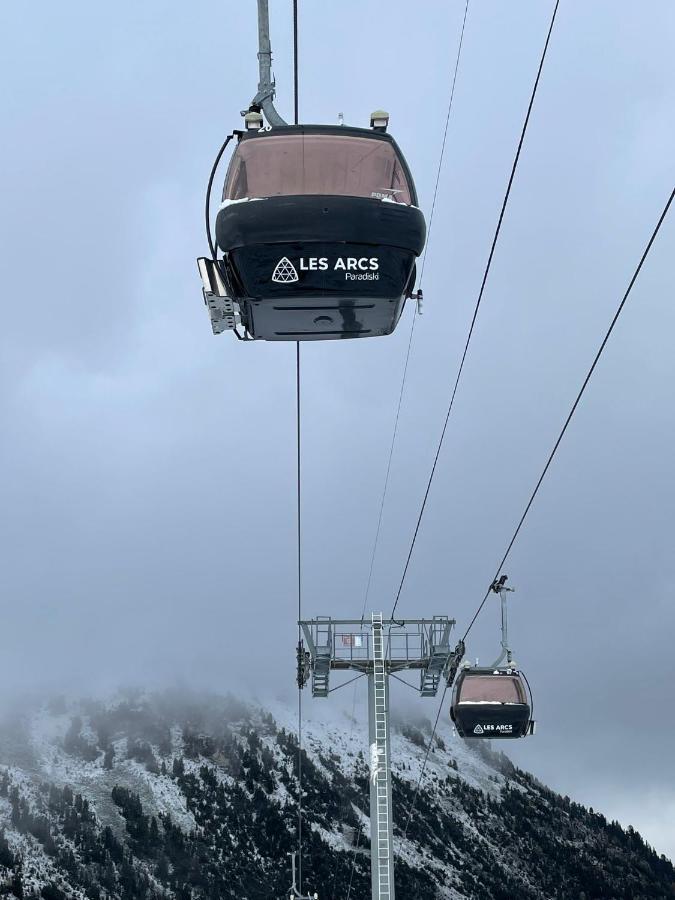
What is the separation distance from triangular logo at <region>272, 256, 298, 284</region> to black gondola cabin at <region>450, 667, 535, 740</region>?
966 inches

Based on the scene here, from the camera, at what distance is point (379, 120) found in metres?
16.1

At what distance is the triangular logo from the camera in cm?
1464

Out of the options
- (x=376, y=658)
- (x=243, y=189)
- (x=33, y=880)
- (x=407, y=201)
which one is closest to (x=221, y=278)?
(x=243, y=189)

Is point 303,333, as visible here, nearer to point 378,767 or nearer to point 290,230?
point 290,230

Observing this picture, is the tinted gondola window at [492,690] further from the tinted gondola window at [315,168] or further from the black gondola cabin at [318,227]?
the tinted gondola window at [315,168]

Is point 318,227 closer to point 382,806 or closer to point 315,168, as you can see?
point 315,168

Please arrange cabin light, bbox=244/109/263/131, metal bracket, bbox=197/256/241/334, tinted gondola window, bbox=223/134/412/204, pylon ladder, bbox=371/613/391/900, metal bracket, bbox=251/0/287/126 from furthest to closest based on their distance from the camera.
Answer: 1. pylon ladder, bbox=371/613/391/900
2. cabin light, bbox=244/109/263/131
3. metal bracket, bbox=197/256/241/334
4. tinted gondola window, bbox=223/134/412/204
5. metal bracket, bbox=251/0/287/126

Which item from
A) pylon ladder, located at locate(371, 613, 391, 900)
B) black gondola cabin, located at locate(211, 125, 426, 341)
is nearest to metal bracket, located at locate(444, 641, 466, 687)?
pylon ladder, located at locate(371, 613, 391, 900)

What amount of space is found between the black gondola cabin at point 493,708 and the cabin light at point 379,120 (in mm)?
23981

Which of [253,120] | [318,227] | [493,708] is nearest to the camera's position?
[318,227]

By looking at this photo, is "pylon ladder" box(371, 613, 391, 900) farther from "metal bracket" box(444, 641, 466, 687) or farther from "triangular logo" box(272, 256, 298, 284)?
"triangular logo" box(272, 256, 298, 284)

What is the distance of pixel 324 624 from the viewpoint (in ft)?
135

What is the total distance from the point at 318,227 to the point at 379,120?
2.30 m

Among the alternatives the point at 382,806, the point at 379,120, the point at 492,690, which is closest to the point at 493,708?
the point at 492,690
